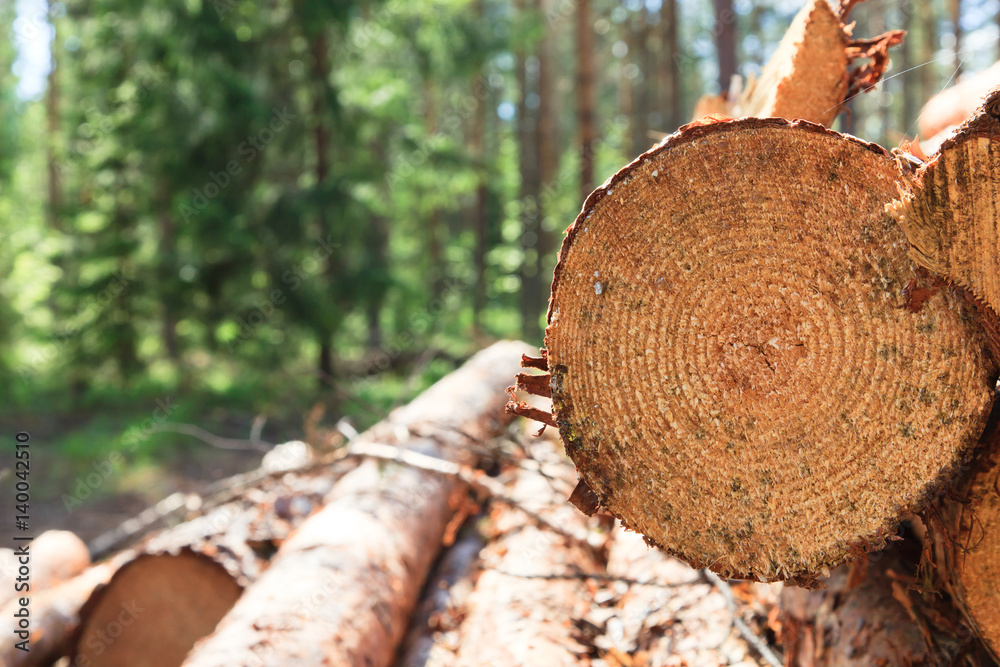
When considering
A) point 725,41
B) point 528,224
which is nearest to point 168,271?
point 528,224

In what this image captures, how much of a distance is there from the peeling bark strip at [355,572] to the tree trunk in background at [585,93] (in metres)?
5.97

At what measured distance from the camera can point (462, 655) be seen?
2330mm

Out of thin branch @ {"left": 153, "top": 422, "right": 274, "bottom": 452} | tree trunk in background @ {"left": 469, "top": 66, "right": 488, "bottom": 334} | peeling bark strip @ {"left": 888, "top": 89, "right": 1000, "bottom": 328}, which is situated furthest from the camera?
tree trunk in background @ {"left": 469, "top": 66, "right": 488, "bottom": 334}

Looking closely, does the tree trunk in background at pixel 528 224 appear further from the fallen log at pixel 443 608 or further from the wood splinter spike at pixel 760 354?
the wood splinter spike at pixel 760 354

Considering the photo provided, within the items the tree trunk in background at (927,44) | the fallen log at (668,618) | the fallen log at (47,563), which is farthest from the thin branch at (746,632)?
the tree trunk in background at (927,44)

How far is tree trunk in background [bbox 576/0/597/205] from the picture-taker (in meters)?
8.94

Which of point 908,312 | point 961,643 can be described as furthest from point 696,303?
point 961,643

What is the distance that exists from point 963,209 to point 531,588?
1.98 m

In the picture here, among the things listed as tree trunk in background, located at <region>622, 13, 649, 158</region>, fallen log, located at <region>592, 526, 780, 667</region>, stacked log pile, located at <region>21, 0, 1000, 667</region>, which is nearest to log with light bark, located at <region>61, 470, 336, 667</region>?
stacked log pile, located at <region>21, 0, 1000, 667</region>

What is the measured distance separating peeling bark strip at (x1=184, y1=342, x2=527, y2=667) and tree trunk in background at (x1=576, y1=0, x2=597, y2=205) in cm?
597

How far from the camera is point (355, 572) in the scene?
8.01 feet

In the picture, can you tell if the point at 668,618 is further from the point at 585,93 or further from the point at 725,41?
the point at 585,93

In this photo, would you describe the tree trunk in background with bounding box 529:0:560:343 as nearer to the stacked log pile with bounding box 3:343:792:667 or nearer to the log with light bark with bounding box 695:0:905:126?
the stacked log pile with bounding box 3:343:792:667

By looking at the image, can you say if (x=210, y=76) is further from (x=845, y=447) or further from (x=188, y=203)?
(x=845, y=447)
